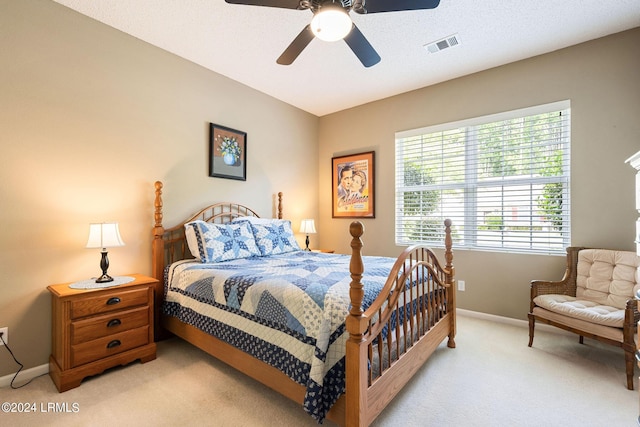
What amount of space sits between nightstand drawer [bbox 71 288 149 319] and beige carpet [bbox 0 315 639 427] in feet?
1.63

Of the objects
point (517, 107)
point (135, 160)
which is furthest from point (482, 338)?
point (135, 160)

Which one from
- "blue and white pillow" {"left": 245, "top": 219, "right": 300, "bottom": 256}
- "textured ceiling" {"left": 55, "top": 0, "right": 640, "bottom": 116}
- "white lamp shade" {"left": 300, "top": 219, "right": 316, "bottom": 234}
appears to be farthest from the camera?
"white lamp shade" {"left": 300, "top": 219, "right": 316, "bottom": 234}

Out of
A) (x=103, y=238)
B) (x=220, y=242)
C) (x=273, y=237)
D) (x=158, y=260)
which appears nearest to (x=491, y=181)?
(x=273, y=237)

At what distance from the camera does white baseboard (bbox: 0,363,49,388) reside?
2.04 metres

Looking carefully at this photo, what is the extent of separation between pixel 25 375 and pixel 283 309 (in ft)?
6.77

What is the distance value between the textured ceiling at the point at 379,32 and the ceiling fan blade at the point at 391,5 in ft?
2.48

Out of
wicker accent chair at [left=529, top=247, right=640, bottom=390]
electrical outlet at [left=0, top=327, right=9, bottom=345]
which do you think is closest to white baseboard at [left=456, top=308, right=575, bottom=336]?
wicker accent chair at [left=529, top=247, right=640, bottom=390]

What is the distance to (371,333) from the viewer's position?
1.47 m

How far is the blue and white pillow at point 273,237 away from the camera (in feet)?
10.2

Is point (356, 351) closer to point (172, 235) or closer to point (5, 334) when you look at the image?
point (172, 235)

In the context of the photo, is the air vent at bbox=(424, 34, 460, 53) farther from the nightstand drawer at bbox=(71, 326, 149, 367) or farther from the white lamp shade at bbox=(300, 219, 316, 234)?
the nightstand drawer at bbox=(71, 326, 149, 367)

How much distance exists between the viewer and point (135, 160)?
8.94 feet

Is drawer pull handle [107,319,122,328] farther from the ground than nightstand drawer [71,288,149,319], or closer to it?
closer to it

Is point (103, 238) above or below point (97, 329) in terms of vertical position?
above
